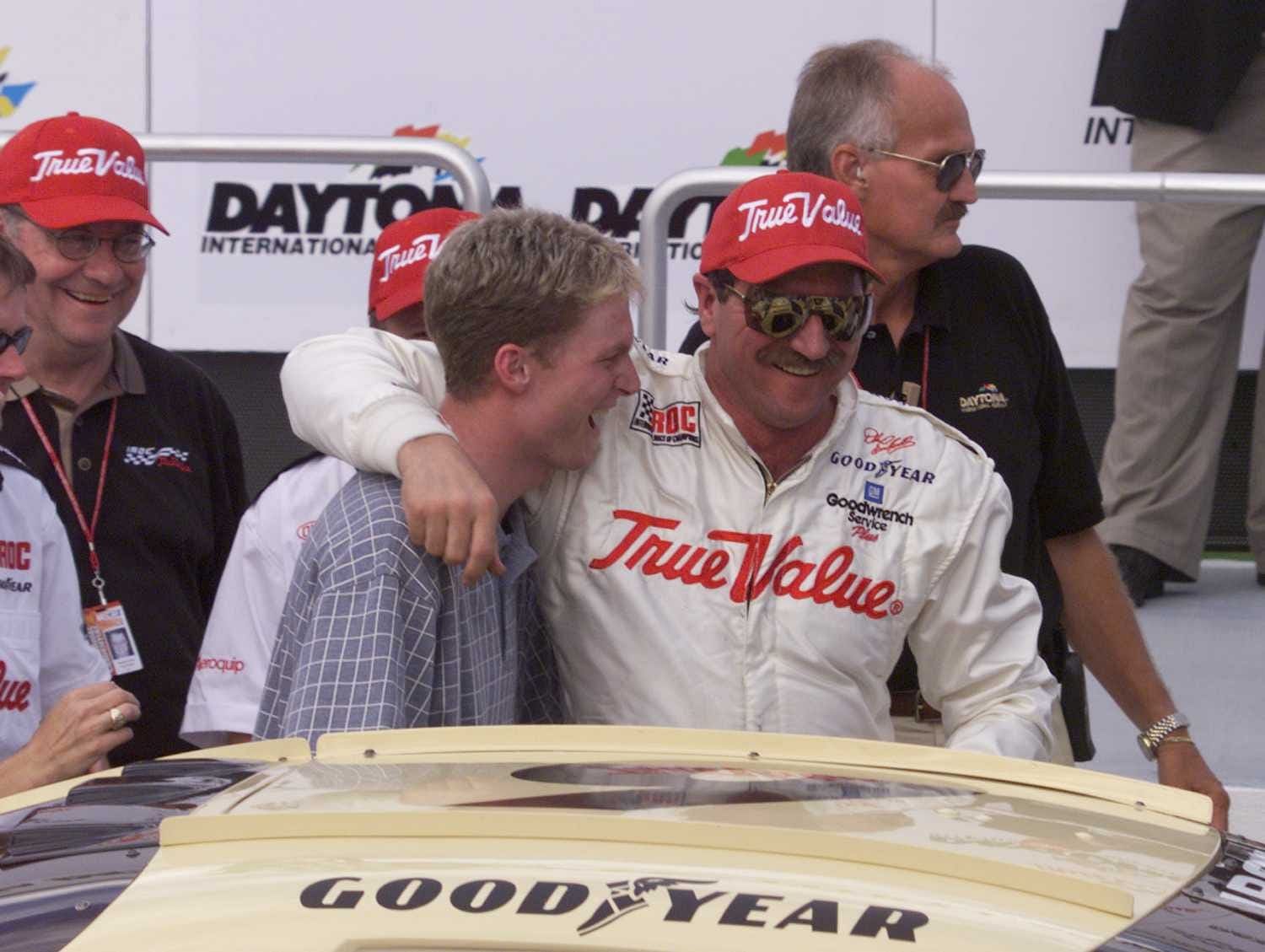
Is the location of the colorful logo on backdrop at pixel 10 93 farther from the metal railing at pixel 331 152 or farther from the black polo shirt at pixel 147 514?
the black polo shirt at pixel 147 514

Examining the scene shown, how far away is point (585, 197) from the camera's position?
629 cm

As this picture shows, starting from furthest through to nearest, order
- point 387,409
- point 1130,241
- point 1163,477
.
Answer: point 1130,241
point 1163,477
point 387,409

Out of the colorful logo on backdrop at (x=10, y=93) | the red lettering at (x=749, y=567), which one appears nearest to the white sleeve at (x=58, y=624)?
the red lettering at (x=749, y=567)

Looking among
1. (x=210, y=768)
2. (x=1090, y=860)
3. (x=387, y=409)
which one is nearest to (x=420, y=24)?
(x=387, y=409)

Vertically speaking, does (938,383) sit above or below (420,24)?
below

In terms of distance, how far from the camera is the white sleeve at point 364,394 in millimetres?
2717

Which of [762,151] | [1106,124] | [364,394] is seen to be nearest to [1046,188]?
[1106,124]

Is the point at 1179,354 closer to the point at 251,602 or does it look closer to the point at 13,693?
the point at 251,602

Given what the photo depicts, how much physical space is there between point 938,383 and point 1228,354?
270 cm

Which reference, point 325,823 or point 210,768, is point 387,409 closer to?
point 210,768

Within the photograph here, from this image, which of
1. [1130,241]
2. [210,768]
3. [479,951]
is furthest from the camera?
[1130,241]

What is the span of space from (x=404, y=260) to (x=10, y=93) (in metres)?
2.89

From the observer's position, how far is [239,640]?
11.4 feet

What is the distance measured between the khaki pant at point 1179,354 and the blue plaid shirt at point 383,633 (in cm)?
334
